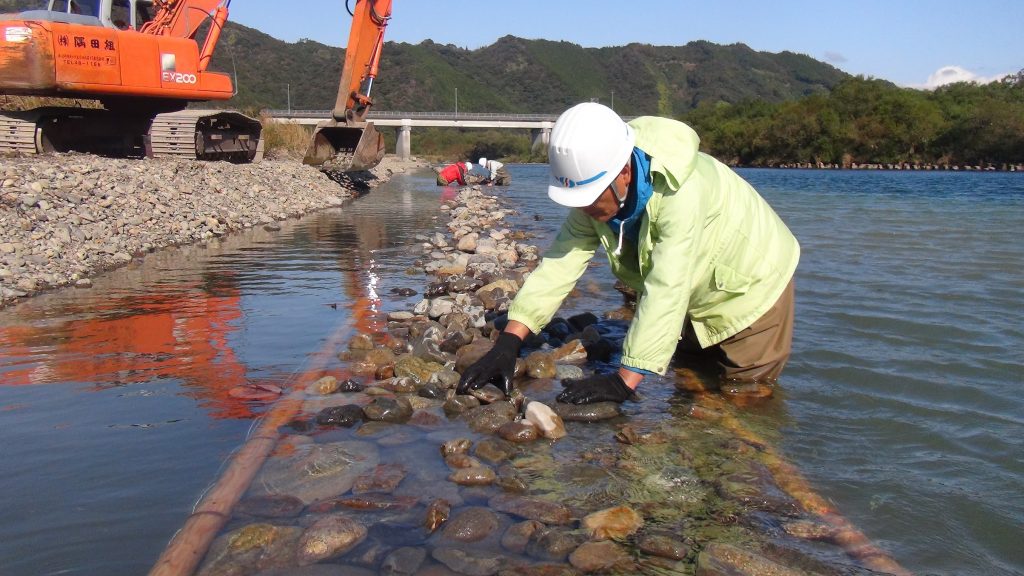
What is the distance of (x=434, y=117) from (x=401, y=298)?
3038 inches

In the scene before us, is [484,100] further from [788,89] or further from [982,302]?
[982,302]

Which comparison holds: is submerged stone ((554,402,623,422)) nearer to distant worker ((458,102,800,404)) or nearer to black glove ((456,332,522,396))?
distant worker ((458,102,800,404))

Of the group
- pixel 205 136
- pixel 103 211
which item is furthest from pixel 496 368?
pixel 205 136

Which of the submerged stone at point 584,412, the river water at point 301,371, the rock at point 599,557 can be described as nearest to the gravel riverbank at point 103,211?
the river water at point 301,371

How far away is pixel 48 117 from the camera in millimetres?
13742

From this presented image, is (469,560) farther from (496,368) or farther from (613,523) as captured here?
(496,368)

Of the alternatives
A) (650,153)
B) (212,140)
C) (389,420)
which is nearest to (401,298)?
(389,420)

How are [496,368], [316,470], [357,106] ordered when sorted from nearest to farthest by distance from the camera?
[316,470] < [496,368] < [357,106]

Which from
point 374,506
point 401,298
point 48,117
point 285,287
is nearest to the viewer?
point 374,506

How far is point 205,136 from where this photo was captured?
17.2 m

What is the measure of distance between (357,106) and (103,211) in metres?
9.73

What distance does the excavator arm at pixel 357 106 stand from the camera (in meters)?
17.0

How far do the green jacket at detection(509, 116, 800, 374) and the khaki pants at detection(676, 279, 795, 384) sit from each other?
0.16 metres

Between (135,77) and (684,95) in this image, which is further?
(684,95)
